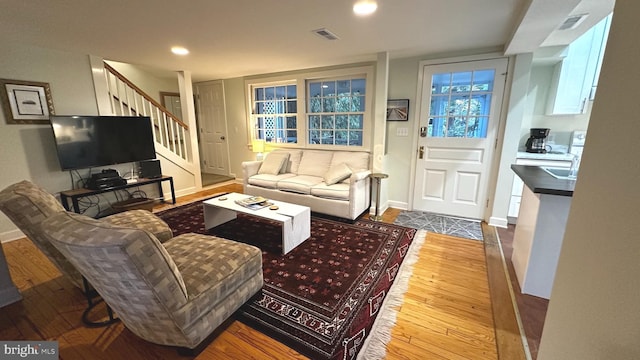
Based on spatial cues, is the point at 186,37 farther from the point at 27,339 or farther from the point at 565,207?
the point at 565,207

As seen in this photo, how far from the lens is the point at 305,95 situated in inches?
173

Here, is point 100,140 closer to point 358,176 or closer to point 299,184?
point 299,184

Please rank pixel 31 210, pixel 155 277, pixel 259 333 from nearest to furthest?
pixel 155 277
pixel 31 210
pixel 259 333

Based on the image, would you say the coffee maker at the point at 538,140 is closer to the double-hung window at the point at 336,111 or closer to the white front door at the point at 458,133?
the white front door at the point at 458,133

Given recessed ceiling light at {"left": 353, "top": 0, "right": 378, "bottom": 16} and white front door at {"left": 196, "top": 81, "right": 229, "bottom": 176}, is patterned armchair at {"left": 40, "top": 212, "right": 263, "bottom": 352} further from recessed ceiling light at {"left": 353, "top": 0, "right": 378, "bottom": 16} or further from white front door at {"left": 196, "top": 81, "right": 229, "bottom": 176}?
white front door at {"left": 196, "top": 81, "right": 229, "bottom": 176}

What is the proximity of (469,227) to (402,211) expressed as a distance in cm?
88

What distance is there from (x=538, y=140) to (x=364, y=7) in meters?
2.87


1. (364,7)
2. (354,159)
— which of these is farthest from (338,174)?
(364,7)

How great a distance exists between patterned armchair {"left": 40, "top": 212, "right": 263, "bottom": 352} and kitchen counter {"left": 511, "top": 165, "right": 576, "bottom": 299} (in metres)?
2.05

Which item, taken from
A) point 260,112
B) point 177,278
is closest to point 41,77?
point 260,112

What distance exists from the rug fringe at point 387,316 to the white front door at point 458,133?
1.38 metres

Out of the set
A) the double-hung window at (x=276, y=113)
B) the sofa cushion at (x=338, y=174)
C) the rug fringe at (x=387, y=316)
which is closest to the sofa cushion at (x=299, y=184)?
the sofa cushion at (x=338, y=174)

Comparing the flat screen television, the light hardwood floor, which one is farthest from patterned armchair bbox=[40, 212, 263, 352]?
the flat screen television

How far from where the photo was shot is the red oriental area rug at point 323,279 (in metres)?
1.60
